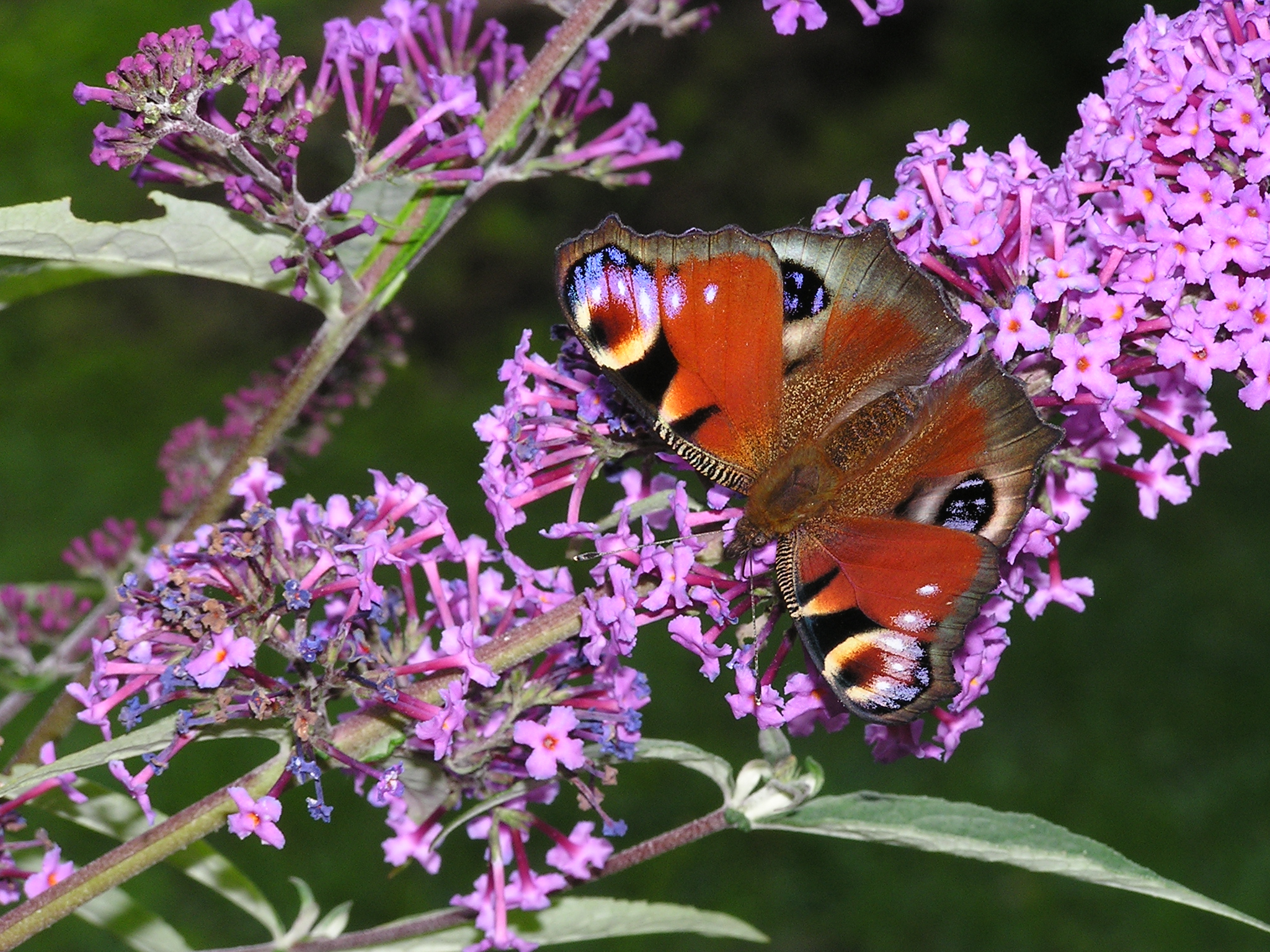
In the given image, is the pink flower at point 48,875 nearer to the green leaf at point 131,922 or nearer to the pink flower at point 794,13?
the green leaf at point 131,922

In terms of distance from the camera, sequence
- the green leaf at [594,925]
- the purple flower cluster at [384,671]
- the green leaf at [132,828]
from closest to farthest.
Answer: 1. the purple flower cluster at [384,671]
2. the green leaf at [132,828]
3. the green leaf at [594,925]

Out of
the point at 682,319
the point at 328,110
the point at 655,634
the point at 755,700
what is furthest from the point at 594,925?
the point at 655,634

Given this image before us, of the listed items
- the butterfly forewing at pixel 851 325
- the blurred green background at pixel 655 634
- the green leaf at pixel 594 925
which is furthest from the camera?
the blurred green background at pixel 655 634

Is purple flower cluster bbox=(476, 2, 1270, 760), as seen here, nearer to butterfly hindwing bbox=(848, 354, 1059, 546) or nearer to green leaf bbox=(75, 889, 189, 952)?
butterfly hindwing bbox=(848, 354, 1059, 546)

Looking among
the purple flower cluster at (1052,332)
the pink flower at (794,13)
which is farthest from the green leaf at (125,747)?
the pink flower at (794,13)

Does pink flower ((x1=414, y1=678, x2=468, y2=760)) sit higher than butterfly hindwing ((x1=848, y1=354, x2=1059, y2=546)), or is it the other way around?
butterfly hindwing ((x1=848, y1=354, x2=1059, y2=546))

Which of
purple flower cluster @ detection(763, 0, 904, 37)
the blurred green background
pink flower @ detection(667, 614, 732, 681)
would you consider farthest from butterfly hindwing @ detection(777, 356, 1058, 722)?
the blurred green background

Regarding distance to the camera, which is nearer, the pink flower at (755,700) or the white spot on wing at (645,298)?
the pink flower at (755,700)

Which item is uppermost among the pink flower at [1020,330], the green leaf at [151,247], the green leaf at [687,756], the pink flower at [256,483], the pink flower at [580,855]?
the green leaf at [151,247]
